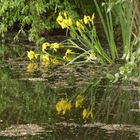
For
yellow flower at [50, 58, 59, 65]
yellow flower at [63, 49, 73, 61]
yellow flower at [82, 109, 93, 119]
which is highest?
yellow flower at [63, 49, 73, 61]

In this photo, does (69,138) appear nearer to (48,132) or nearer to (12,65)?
(48,132)

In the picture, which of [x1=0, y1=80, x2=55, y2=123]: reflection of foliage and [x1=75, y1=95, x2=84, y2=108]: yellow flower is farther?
[x1=75, y1=95, x2=84, y2=108]: yellow flower

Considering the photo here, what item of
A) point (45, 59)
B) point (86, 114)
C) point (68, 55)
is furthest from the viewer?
point (68, 55)

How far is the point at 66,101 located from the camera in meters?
4.30

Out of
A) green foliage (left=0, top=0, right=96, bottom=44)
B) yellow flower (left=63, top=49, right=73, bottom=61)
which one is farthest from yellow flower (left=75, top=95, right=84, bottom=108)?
green foliage (left=0, top=0, right=96, bottom=44)

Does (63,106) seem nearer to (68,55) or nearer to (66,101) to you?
(66,101)

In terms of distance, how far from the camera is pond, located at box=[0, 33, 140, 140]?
3.50 meters

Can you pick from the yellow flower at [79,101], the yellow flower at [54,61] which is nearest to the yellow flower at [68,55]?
the yellow flower at [54,61]

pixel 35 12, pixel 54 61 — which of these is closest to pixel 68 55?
pixel 54 61

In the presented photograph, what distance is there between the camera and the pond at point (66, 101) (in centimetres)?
350

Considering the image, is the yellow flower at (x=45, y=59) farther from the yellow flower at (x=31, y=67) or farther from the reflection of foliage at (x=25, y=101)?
the reflection of foliage at (x=25, y=101)

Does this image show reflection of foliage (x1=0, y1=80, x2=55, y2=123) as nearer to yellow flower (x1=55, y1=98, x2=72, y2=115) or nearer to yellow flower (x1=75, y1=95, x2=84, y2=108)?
yellow flower (x1=55, y1=98, x2=72, y2=115)

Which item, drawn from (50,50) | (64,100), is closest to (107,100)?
(64,100)

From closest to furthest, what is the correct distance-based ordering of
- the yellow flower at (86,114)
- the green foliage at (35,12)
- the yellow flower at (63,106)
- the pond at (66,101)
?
the pond at (66,101), the yellow flower at (86,114), the yellow flower at (63,106), the green foliage at (35,12)
